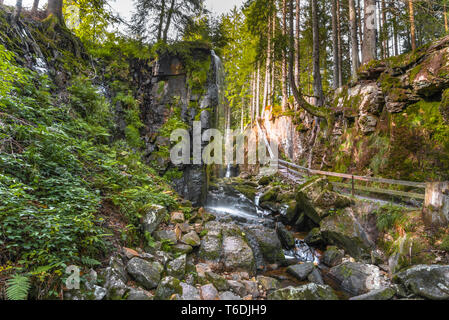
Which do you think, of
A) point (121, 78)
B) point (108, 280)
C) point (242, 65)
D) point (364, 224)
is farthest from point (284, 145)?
point (108, 280)

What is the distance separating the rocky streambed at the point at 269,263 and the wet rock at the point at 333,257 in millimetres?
27

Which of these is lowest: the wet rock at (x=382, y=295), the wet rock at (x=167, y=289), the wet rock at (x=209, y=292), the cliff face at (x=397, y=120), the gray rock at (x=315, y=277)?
the gray rock at (x=315, y=277)

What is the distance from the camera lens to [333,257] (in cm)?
618

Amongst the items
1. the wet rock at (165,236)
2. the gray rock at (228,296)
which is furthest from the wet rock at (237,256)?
the wet rock at (165,236)

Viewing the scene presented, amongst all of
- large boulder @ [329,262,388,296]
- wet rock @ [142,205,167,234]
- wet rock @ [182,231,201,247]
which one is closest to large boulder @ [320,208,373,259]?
large boulder @ [329,262,388,296]

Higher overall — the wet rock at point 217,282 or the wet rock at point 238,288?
the wet rock at point 217,282

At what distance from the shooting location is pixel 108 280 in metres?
3.04

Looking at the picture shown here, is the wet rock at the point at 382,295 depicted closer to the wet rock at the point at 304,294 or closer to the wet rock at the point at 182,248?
the wet rock at the point at 304,294

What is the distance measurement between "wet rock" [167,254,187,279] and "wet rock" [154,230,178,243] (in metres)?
0.67

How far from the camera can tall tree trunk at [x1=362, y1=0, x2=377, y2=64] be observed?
9.35m

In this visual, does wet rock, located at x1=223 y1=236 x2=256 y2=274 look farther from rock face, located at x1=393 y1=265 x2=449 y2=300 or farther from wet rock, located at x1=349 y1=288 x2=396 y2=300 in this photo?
rock face, located at x1=393 y1=265 x2=449 y2=300

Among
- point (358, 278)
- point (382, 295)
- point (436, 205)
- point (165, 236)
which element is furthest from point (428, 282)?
point (165, 236)

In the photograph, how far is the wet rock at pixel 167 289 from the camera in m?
3.38

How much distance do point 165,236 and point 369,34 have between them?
40.9ft
